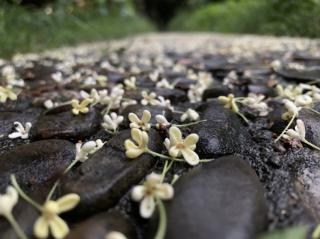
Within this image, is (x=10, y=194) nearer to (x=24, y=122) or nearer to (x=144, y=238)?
(x=144, y=238)

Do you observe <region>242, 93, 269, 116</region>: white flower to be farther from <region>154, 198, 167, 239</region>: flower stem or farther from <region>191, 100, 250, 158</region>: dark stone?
<region>154, 198, 167, 239</region>: flower stem

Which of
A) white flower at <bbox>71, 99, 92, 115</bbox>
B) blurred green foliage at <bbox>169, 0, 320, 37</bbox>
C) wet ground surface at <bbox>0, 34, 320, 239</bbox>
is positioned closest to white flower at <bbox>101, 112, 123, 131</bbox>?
wet ground surface at <bbox>0, 34, 320, 239</bbox>

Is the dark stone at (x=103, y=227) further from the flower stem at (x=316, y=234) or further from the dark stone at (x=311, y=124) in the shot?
the dark stone at (x=311, y=124)

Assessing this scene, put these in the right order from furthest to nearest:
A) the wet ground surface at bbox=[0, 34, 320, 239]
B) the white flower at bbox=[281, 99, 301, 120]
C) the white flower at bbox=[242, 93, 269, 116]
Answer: the white flower at bbox=[242, 93, 269, 116] → the white flower at bbox=[281, 99, 301, 120] → the wet ground surface at bbox=[0, 34, 320, 239]

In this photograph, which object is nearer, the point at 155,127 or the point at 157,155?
the point at 157,155

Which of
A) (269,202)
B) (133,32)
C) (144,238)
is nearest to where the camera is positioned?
(144,238)

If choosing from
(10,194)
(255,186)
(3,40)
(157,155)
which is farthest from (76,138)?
(3,40)
